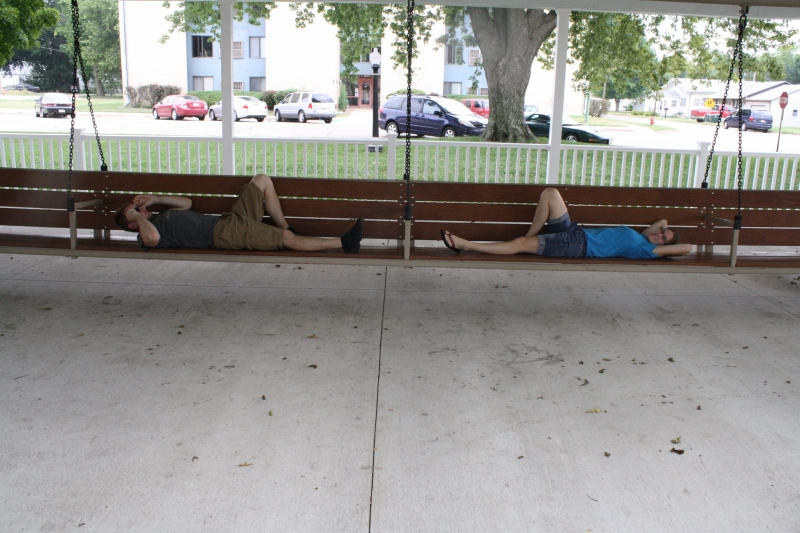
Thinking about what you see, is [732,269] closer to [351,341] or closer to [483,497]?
[351,341]

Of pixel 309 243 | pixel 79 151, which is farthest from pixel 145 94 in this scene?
pixel 309 243

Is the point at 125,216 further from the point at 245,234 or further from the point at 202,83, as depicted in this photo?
the point at 202,83

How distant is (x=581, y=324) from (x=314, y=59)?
3972 centimetres

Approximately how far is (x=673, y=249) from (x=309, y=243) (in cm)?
262

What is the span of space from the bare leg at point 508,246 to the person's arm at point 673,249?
0.87 meters

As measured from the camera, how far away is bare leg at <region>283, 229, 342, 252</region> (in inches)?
203

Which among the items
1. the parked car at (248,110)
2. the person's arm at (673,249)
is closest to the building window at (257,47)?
the parked car at (248,110)

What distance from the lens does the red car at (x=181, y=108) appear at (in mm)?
32781

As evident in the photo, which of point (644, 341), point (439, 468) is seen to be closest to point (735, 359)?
point (644, 341)

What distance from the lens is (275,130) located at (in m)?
27.9

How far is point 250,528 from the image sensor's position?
105 inches

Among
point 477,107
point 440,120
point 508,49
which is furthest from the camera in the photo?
point 477,107

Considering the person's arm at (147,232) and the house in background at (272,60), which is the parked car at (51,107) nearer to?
the house in background at (272,60)

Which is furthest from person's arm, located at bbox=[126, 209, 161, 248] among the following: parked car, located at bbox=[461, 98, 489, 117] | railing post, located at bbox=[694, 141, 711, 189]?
parked car, located at bbox=[461, 98, 489, 117]
